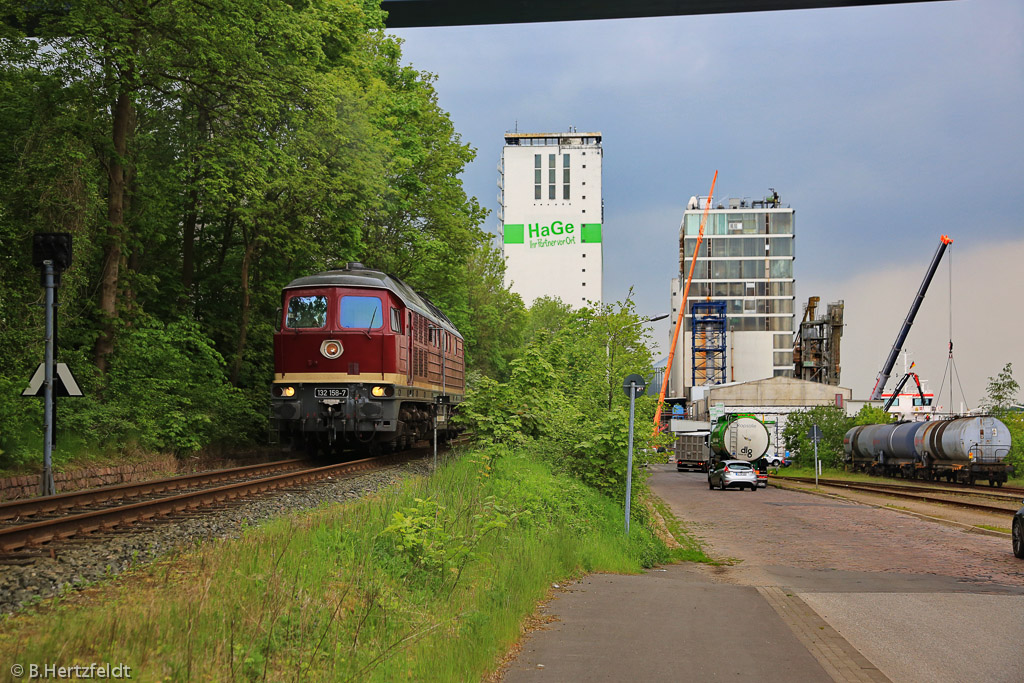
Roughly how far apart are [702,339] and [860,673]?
383 ft

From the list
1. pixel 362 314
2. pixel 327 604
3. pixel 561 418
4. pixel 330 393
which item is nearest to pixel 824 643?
pixel 327 604

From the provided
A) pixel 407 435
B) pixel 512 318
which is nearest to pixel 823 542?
pixel 407 435

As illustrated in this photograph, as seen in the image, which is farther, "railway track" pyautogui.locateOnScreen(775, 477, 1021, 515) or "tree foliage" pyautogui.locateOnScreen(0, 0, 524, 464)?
"railway track" pyautogui.locateOnScreen(775, 477, 1021, 515)

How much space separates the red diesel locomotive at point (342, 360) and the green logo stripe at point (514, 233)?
93606mm

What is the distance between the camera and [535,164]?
376 feet

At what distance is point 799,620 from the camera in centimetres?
928

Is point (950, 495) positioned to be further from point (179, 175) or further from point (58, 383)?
point (58, 383)

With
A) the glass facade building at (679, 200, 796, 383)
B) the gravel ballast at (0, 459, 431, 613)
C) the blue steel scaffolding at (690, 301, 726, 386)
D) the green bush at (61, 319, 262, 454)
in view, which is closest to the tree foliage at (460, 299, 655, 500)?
the gravel ballast at (0, 459, 431, 613)

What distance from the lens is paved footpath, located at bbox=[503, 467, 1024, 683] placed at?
23.3 feet

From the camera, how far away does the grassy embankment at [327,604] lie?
520 cm

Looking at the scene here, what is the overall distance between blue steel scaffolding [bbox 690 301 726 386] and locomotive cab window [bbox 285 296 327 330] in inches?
4076

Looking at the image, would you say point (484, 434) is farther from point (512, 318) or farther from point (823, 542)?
point (512, 318)

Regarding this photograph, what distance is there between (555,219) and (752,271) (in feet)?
102

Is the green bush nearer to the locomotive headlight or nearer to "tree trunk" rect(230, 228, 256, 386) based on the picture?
"tree trunk" rect(230, 228, 256, 386)
